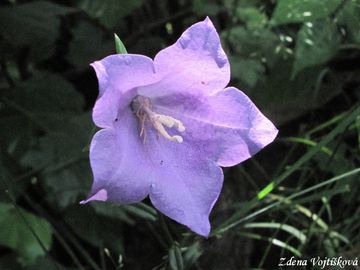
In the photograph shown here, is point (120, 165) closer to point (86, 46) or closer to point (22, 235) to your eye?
point (22, 235)

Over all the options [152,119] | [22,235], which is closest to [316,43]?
[152,119]

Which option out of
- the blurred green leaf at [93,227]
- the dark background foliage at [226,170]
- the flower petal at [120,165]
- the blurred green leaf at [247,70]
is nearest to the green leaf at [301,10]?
the dark background foliage at [226,170]

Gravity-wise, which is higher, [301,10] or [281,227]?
[301,10]

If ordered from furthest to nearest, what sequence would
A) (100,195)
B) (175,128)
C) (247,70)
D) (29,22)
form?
(29,22), (247,70), (175,128), (100,195)

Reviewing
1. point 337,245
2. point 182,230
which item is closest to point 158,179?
point 182,230

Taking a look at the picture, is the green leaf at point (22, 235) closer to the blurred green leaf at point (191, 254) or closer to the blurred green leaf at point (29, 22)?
the blurred green leaf at point (191, 254)

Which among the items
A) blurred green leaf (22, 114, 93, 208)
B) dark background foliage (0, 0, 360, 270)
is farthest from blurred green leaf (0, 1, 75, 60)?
blurred green leaf (22, 114, 93, 208)
